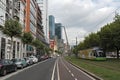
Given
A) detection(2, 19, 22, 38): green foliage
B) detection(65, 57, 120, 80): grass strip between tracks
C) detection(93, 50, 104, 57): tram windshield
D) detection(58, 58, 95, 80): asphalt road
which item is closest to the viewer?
detection(65, 57, 120, 80): grass strip between tracks

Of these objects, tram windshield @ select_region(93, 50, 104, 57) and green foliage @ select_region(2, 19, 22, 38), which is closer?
green foliage @ select_region(2, 19, 22, 38)

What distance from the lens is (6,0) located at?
63344 mm

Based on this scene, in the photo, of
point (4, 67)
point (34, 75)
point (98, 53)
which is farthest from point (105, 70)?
point (98, 53)

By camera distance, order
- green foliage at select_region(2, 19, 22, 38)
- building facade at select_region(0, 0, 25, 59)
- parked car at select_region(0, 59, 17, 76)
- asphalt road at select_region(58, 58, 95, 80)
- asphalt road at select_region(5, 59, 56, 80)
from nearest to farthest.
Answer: asphalt road at select_region(58, 58, 95, 80)
asphalt road at select_region(5, 59, 56, 80)
parked car at select_region(0, 59, 17, 76)
green foliage at select_region(2, 19, 22, 38)
building facade at select_region(0, 0, 25, 59)

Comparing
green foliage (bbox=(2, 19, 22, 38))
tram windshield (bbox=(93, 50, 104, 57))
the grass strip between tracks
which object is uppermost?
green foliage (bbox=(2, 19, 22, 38))

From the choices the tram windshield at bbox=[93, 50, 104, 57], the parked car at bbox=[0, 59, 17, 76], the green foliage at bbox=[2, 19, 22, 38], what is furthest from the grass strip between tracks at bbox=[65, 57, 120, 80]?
the tram windshield at bbox=[93, 50, 104, 57]

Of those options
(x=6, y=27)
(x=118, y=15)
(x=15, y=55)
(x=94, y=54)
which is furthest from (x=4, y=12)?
(x=118, y=15)

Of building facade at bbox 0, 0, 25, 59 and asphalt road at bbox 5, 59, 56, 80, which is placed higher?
building facade at bbox 0, 0, 25, 59

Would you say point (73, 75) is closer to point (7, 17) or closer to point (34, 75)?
point (34, 75)

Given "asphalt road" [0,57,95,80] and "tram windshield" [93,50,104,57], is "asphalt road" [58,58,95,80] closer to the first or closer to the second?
"asphalt road" [0,57,95,80]

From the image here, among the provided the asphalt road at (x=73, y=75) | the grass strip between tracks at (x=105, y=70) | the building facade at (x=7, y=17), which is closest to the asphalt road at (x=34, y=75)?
the asphalt road at (x=73, y=75)

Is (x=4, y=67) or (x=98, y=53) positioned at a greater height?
(x=98, y=53)

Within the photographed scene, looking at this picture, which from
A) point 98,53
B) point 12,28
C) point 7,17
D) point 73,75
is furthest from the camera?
point 98,53

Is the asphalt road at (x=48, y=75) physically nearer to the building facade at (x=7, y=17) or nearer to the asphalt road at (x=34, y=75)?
the asphalt road at (x=34, y=75)
